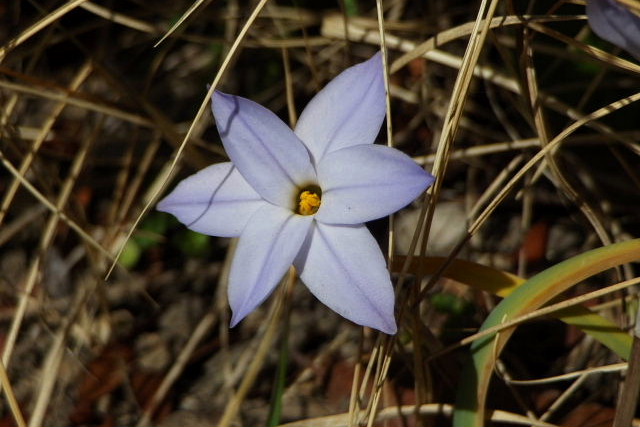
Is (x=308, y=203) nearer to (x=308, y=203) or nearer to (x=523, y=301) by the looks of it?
(x=308, y=203)

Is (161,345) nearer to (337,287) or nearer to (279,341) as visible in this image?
(279,341)

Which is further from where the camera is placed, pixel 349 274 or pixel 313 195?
pixel 313 195

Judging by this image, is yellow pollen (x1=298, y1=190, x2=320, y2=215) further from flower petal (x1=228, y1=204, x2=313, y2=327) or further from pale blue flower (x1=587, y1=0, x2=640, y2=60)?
pale blue flower (x1=587, y1=0, x2=640, y2=60)

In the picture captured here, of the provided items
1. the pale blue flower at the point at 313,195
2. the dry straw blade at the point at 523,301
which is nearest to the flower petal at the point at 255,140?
the pale blue flower at the point at 313,195

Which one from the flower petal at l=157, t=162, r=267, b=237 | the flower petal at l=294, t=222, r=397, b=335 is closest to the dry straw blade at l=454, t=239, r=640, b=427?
the flower petal at l=294, t=222, r=397, b=335

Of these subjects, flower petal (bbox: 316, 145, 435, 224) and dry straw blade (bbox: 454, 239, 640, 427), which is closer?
flower petal (bbox: 316, 145, 435, 224)

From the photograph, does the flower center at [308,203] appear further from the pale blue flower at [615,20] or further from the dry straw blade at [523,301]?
the pale blue flower at [615,20]

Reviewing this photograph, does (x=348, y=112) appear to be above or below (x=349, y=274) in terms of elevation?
above

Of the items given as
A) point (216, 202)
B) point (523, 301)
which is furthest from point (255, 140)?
point (523, 301)
